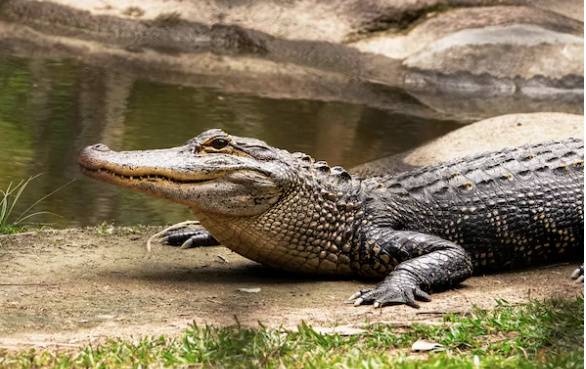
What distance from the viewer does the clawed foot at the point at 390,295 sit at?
15.4 feet

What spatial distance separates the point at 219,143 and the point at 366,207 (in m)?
1.01

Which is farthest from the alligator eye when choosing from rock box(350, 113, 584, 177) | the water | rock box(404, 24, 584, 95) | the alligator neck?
rock box(404, 24, 584, 95)

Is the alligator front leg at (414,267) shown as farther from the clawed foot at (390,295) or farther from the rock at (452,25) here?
the rock at (452,25)

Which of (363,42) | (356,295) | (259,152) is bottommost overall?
(363,42)

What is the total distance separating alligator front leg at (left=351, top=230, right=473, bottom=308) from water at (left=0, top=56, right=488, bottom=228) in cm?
299

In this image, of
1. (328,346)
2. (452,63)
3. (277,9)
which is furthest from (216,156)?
(277,9)

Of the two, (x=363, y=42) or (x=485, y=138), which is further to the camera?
(x=363, y=42)

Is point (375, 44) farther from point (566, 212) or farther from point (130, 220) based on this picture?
point (566, 212)

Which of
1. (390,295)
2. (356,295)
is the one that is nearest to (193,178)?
(356,295)

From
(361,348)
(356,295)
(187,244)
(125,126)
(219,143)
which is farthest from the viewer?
(125,126)

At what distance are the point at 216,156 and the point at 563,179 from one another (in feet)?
7.50

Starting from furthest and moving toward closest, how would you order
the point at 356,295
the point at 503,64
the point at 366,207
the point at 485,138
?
the point at 503,64 < the point at 485,138 < the point at 366,207 < the point at 356,295

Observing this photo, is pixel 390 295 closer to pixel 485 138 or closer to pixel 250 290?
pixel 250 290

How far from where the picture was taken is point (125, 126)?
408 inches
